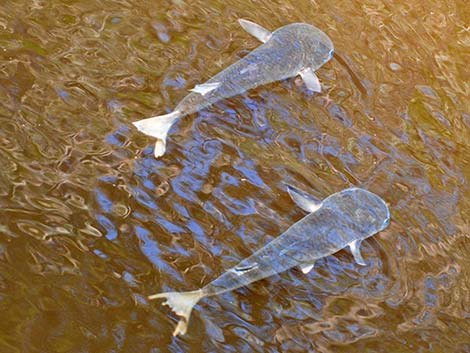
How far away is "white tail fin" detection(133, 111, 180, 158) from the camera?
195 inches

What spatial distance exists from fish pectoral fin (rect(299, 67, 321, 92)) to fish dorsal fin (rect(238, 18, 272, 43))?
0.50 m

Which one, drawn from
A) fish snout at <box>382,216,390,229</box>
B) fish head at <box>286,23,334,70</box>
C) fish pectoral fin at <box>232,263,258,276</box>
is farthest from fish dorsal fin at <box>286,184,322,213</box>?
fish head at <box>286,23,334,70</box>

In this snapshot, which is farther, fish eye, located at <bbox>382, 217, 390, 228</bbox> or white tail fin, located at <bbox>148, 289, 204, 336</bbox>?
fish eye, located at <bbox>382, 217, 390, 228</bbox>

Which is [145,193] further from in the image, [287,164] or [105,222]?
[287,164]

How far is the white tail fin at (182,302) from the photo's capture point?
4.00 m

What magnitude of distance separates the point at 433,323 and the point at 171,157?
2.10m

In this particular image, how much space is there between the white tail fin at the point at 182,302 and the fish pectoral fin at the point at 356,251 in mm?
1156

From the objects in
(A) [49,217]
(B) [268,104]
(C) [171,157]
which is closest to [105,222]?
(A) [49,217]

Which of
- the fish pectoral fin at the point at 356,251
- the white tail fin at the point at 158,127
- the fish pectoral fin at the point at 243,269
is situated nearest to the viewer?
the fish pectoral fin at the point at 243,269

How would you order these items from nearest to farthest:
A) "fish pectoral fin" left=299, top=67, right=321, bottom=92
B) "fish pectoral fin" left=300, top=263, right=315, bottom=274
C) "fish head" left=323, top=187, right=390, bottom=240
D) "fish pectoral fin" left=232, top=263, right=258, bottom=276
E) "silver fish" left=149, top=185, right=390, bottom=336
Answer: "silver fish" left=149, top=185, right=390, bottom=336, "fish pectoral fin" left=232, top=263, right=258, bottom=276, "fish pectoral fin" left=300, top=263, right=315, bottom=274, "fish head" left=323, top=187, right=390, bottom=240, "fish pectoral fin" left=299, top=67, right=321, bottom=92

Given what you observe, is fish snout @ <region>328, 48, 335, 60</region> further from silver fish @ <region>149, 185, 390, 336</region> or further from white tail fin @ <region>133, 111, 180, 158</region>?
white tail fin @ <region>133, 111, 180, 158</region>

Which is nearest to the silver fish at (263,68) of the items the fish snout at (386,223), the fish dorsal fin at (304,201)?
the fish dorsal fin at (304,201)

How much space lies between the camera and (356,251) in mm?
4691

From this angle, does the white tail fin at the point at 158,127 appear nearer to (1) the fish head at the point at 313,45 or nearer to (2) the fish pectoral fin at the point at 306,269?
(2) the fish pectoral fin at the point at 306,269
